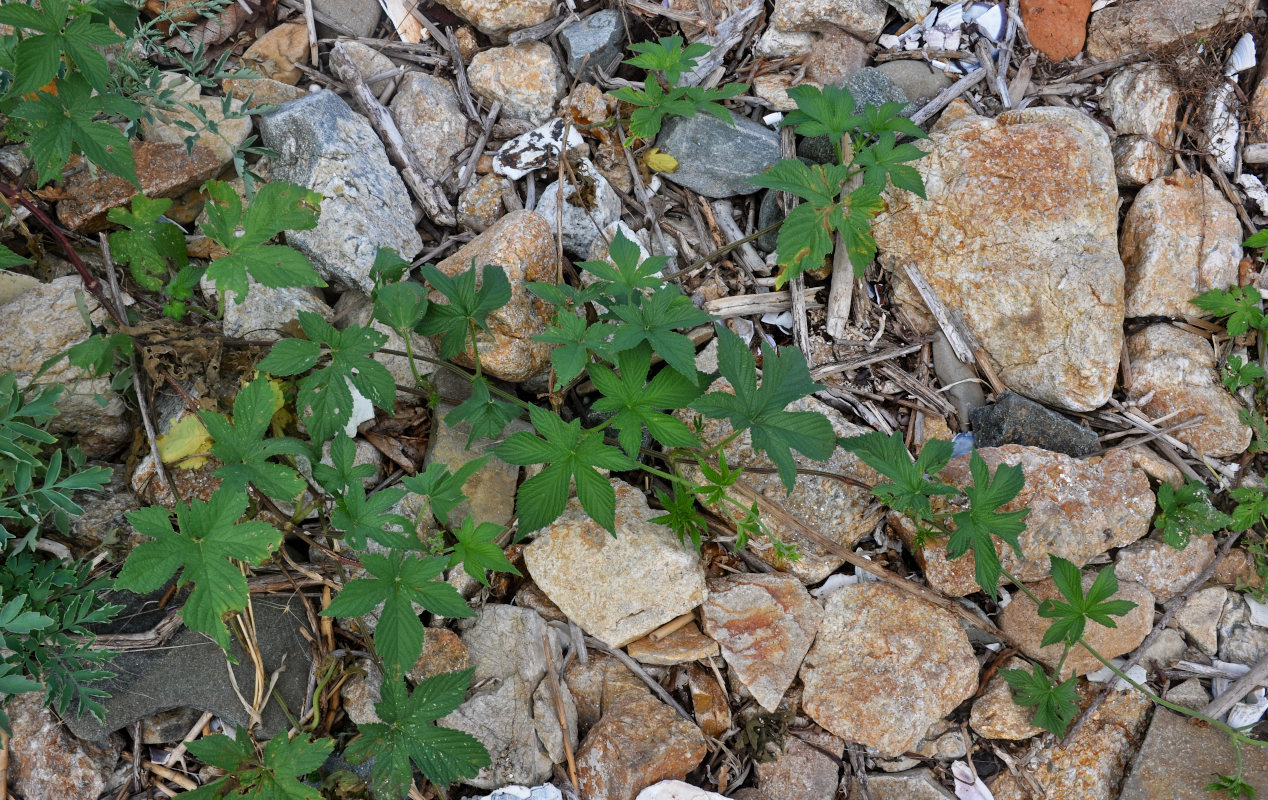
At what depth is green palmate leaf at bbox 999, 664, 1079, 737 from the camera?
275 centimetres

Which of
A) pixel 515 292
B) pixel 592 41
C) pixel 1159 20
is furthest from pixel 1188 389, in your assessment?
pixel 592 41

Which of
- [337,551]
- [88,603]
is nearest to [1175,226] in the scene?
[337,551]

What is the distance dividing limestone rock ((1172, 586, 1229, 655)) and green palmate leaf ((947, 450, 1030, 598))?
102 centimetres

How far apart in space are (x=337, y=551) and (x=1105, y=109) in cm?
379

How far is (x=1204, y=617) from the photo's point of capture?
A: 3.06m

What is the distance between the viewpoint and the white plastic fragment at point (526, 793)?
100 inches

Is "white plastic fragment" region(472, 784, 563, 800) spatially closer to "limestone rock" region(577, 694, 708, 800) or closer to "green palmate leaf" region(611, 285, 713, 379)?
"limestone rock" region(577, 694, 708, 800)

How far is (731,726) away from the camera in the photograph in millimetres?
2850

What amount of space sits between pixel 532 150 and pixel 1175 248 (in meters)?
2.77

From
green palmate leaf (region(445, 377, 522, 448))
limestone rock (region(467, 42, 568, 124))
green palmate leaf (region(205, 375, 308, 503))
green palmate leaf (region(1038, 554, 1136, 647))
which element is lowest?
green palmate leaf (region(1038, 554, 1136, 647))

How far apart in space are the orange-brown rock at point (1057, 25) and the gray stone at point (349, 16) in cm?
301

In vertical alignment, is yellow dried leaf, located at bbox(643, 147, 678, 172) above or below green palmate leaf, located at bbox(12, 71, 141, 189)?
below

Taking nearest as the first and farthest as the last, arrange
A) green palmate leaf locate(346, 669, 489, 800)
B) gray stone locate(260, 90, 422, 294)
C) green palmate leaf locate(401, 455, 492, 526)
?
green palmate leaf locate(346, 669, 489, 800)
green palmate leaf locate(401, 455, 492, 526)
gray stone locate(260, 90, 422, 294)

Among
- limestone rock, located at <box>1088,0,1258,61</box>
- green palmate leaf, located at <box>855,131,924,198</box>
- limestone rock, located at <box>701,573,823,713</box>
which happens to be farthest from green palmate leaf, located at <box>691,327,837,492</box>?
limestone rock, located at <box>1088,0,1258,61</box>
